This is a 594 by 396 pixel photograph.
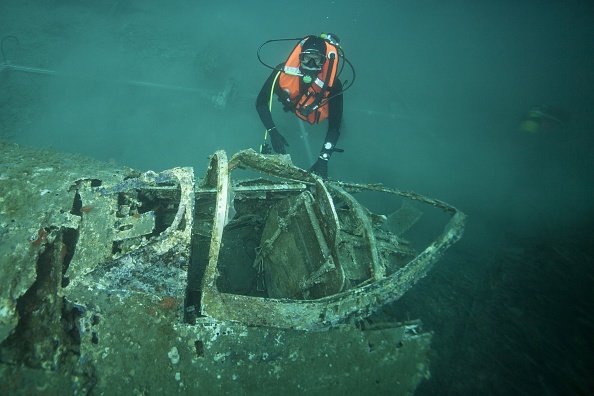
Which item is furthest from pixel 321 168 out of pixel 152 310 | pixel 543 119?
pixel 543 119

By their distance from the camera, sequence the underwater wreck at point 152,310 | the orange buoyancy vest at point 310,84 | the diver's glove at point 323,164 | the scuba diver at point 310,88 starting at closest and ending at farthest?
the underwater wreck at point 152,310, the diver's glove at point 323,164, the scuba diver at point 310,88, the orange buoyancy vest at point 310,84

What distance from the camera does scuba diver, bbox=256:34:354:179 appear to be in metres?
4.66

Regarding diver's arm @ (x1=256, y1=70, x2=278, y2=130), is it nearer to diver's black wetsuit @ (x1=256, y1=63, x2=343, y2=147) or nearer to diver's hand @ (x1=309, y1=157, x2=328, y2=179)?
diver's black wetsuit @ (x1=256, y1=63, x2=343, y2=147)

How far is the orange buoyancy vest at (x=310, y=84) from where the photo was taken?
4934mm

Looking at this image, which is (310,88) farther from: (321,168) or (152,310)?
(152,310)

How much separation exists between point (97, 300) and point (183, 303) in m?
0.55

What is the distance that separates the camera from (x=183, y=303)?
1806mm

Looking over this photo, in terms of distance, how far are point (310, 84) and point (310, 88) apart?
23cm

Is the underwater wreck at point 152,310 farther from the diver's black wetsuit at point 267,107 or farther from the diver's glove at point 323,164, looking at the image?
the diver's black wetsuit at point 267,107

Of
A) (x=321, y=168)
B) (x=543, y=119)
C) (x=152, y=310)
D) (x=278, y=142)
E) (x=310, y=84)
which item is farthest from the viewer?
(x=543, y=119)

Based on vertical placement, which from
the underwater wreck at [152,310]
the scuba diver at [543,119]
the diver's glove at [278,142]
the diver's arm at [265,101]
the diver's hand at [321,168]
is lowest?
the underwater wreck at [152,310]

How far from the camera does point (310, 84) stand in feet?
16.5

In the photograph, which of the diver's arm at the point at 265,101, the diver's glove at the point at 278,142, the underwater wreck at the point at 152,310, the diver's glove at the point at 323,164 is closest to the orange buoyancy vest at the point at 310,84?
the diver's arm at the point at 265,101

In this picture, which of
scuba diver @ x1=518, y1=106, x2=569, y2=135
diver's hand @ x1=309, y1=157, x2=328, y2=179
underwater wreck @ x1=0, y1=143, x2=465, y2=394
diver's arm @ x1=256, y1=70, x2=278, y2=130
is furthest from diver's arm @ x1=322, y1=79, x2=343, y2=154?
scuba diver @ x1=518, y1=106, x2=569, y2=135
